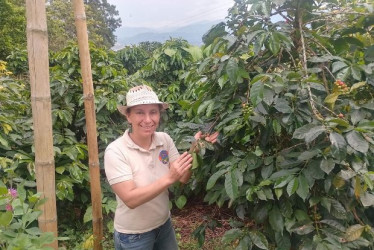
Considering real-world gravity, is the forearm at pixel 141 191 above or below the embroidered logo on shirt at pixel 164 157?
below

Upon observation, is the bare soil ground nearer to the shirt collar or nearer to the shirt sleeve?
the shirt collar

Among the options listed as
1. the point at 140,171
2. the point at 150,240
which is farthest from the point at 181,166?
the point at 150,240

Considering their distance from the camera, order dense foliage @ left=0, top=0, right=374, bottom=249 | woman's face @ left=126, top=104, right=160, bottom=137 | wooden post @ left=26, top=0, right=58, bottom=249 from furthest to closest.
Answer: woman's face @ left=126, top=104, right=160, bottom=137
wooden post @ left=26, top=0, right=58, bottom=249
dense foliage @ left=0, top=0, right=374, bottom=249

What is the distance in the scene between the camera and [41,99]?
1419mm

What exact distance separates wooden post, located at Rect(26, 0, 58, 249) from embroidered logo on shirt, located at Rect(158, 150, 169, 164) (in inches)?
19.8

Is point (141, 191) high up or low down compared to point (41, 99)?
down

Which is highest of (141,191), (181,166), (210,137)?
(210,137)

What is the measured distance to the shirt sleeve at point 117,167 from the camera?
1515 mm

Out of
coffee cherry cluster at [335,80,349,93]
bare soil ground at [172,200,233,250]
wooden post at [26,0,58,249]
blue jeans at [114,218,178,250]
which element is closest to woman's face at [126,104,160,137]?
wooden post at [26,0,58,249]

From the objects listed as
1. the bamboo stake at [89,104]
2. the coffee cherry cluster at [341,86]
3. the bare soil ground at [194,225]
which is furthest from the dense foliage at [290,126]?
the bare soil ground at [194,225]

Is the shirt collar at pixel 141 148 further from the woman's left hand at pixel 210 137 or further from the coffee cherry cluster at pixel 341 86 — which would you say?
the coffee cherry cluster at pixel 341 86

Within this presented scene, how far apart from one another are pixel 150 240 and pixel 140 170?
0.40m

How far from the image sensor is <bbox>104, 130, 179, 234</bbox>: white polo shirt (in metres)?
1.55

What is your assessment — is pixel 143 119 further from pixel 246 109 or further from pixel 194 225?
pixel 194 225
